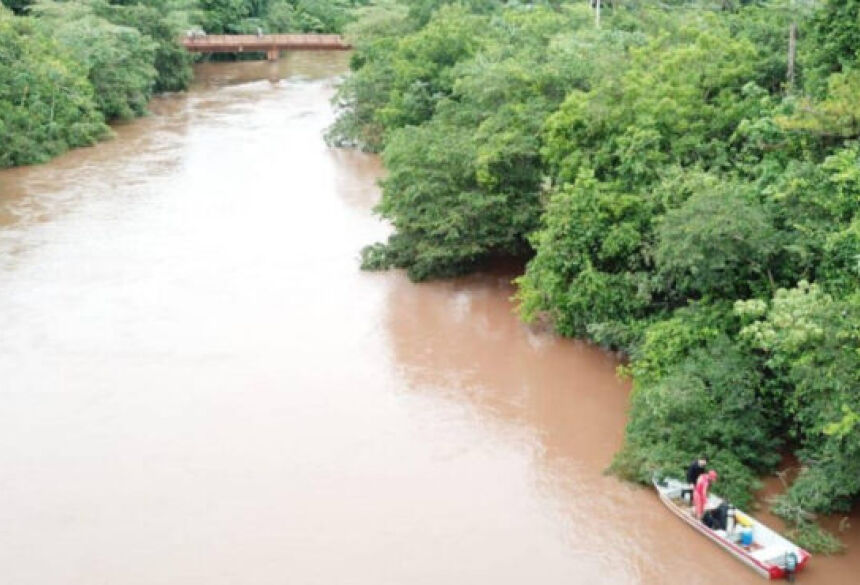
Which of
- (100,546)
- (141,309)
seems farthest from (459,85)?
(100,546)

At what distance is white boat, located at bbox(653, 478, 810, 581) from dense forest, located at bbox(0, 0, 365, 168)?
85.0ft

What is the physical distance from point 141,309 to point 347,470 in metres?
8.00

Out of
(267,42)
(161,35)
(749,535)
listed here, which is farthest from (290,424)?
(267,42)

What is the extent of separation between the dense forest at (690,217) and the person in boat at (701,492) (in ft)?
1.95

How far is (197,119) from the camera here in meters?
42.2

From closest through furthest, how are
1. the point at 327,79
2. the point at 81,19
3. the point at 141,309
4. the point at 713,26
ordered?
1. the point at 141,309
2. the point at 713,26
3. the point at 81,19
4. the point at 327,79

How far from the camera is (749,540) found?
43.3ft

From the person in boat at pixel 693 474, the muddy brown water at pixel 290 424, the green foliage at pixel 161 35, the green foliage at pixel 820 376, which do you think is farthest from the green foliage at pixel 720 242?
the green foliage at pixel 161 35

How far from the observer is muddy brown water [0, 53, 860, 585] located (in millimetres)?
13641

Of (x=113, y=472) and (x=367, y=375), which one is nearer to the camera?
(x=113, y=472)

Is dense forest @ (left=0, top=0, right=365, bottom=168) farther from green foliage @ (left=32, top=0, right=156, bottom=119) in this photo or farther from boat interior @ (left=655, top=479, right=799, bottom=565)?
A: boat interior @ (left=655, top=479, right=799, bottom=565)

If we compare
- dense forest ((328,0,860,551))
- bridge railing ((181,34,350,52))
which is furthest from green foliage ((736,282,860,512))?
bridge railing ((181,34,350,52))

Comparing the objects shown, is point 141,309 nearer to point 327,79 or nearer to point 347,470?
point 347,470

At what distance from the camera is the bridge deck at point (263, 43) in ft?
176
